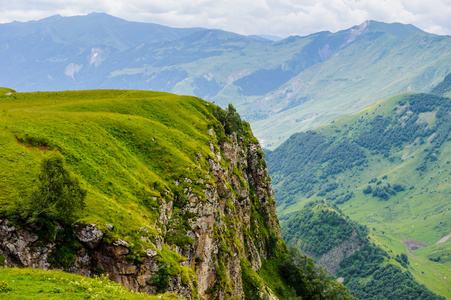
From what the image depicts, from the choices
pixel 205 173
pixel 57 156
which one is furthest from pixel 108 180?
pixel 205 173

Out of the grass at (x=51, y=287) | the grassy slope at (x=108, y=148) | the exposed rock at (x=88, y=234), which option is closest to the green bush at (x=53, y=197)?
the exposed rock at (x=88, y=234)

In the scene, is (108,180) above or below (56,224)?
above

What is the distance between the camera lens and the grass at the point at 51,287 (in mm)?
32709

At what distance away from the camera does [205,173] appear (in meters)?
Answer: 74.9

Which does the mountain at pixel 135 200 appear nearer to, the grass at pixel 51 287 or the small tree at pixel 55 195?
the small tree at pixel 55 195

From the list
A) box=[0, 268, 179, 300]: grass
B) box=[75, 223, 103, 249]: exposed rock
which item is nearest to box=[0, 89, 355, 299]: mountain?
box=[75, 223, 103, 249]: exposed rock

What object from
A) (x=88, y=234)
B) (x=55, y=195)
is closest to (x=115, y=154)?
(x=55, y=195)

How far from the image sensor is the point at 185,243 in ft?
202

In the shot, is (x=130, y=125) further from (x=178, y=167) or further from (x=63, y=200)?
(x=63, y=200)

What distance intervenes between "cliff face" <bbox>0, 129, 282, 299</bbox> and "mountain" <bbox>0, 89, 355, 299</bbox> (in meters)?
0.17

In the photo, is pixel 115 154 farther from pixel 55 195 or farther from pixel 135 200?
pixel 55 195

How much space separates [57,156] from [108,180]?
13.9 metres

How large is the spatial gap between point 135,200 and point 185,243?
12.4 metres

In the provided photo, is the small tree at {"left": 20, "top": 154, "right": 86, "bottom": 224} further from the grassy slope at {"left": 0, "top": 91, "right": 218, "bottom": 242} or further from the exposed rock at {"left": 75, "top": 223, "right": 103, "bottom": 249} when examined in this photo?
the grassy slope at {"left": 0, "top": 91, "right": 218, "bottom": 242}
